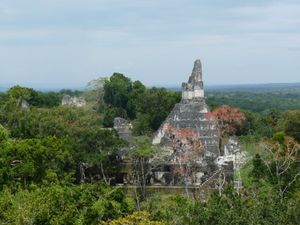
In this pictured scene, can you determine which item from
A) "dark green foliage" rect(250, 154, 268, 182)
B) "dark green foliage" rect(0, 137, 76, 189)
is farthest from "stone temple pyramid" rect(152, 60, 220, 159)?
"dark green foliage" rect(0, 137, 76, 189)

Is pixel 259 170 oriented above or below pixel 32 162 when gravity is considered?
below

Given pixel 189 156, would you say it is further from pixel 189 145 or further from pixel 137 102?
pixel 137 102

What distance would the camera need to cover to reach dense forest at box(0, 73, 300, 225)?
17781 mm

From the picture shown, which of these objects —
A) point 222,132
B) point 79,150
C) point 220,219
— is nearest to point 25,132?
point 79,150

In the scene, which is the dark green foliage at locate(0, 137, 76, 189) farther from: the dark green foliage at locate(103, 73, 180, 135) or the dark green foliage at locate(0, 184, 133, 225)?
the dark green foliage at locate(103, 73, 180, 135)

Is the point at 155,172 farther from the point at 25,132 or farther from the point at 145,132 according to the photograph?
the point at 145,132

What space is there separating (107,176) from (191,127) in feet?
19.7

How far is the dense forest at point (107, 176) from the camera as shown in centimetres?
1778

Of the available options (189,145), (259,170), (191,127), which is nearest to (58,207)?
(259,170)

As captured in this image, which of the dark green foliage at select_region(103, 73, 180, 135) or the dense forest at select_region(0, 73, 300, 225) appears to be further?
the dark green foliage at select_region(103, 73, 180, 135)

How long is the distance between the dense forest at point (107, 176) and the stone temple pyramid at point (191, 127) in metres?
1.60

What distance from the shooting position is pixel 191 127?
35.2 m

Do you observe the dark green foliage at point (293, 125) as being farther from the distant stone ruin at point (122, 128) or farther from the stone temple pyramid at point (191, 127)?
the distant stone ruin at point (122, 128)

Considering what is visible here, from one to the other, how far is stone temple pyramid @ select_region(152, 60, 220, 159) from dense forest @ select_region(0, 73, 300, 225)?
1.60 metres
